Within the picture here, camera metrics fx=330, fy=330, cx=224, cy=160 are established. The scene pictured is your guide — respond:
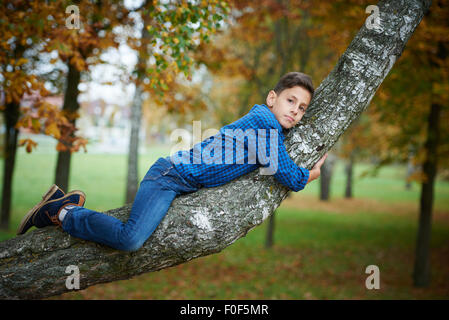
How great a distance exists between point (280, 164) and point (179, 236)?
89cm

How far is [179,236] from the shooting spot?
231 centimetres

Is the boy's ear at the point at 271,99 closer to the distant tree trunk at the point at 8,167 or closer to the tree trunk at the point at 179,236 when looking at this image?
the tree trunk at the point at 179,236

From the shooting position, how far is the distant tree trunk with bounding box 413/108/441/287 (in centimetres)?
681

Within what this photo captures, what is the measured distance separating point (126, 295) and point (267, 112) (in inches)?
184

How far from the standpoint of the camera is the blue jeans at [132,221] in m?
2.25

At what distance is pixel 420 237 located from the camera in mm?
7109

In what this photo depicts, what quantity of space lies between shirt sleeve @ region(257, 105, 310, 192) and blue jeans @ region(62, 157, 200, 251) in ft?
2.30

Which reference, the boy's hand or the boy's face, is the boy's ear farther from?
the boy's hand

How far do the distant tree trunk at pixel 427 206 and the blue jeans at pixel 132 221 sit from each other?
20.7ft

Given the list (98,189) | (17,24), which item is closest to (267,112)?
(17,24)

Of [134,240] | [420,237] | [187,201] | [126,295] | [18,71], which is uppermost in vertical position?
[18,71]

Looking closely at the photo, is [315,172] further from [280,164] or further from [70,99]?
[70,99]

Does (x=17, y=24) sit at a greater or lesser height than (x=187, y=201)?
greater

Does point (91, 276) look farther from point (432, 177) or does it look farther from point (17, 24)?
point (432, 177)
